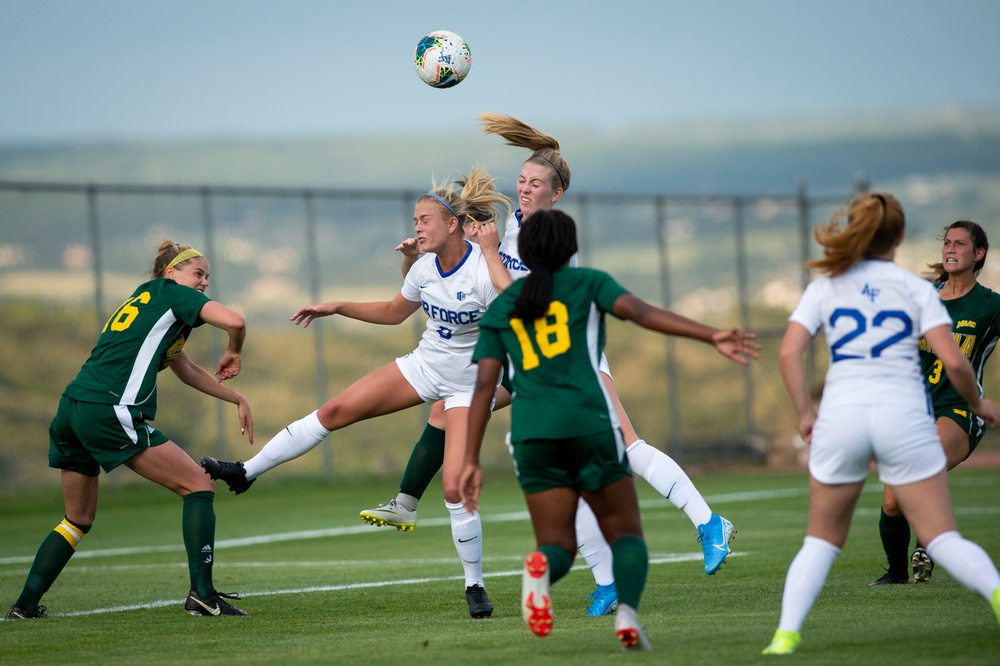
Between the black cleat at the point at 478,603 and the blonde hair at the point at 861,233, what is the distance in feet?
8.60

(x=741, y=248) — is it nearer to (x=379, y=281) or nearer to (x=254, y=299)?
(x=379, y=281)

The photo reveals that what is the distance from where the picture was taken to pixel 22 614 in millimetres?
6926

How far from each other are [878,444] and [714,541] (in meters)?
2.11

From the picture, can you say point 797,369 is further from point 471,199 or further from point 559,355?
point 471,199

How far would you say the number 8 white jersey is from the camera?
4.69m

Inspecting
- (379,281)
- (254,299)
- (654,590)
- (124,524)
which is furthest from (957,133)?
(654,590)

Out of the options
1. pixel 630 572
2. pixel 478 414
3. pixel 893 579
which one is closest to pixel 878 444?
pixel 630 572

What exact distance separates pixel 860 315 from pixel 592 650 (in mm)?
1681

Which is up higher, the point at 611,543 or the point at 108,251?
the point at 108,251

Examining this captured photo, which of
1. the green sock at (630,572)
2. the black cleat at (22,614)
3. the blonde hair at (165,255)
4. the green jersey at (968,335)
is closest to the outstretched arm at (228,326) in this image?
the blonde hair at (165,255)

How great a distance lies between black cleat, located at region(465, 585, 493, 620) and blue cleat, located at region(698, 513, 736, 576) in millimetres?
1129

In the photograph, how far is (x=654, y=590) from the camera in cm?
743

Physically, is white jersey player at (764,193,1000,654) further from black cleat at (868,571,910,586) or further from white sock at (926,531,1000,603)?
black cleat at (868,571,910,586)

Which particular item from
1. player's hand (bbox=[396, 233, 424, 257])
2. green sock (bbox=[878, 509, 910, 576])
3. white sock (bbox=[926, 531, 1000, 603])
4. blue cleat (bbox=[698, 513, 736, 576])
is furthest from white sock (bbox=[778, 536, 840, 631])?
player's hand (bbox=[396, 233, 424, 257])
